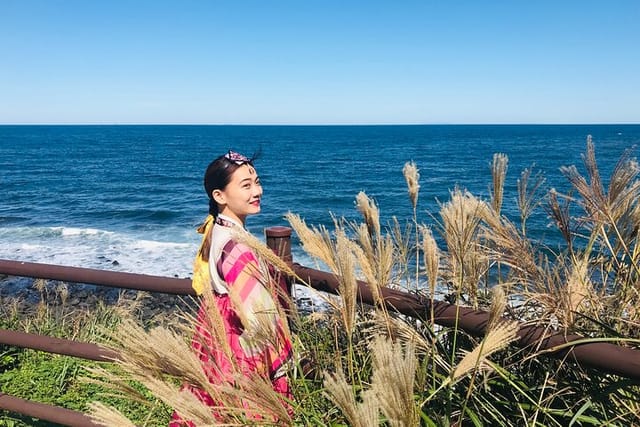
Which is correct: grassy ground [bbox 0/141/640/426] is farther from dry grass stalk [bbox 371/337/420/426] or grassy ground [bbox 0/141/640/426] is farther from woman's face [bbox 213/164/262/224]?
woman's face [bbox 213/164/262/224]

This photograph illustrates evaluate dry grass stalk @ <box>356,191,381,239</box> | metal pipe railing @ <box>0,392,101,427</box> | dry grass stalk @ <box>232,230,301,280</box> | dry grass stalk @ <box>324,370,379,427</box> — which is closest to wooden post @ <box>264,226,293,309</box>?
dry grass stalk @ <box>356,191,381,239</box>

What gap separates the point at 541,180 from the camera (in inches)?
98.0

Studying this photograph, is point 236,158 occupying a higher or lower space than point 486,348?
higher

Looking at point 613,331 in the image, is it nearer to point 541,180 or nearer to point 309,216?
point 541,180

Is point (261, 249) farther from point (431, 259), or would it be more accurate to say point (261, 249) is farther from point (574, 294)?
point (574, 294)

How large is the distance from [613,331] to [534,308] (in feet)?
1.18

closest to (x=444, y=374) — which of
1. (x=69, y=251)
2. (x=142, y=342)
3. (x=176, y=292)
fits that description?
(x=142, y=342)

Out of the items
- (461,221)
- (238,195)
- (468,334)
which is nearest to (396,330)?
(468,334)

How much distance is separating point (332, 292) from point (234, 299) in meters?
0.63

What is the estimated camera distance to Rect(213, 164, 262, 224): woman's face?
2225mm

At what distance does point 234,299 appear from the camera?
1532 mm

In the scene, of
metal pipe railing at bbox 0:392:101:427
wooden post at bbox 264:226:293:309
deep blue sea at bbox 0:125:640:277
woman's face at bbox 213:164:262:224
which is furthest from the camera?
deep blue sea at bbox 0:125:640:277

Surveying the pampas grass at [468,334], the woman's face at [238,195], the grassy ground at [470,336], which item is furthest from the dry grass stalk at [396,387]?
the woman's face at [238,195]

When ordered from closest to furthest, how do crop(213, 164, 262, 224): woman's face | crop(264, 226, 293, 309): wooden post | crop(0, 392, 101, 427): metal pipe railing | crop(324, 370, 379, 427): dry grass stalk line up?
crop(324, 370, 379, 427): dry grass stalk → crop(213, 164, 262, 224): woman's face → crop(264, 226, 293, 309): wooden post → crop(0, 392, 101, 427): metal pipe railing
